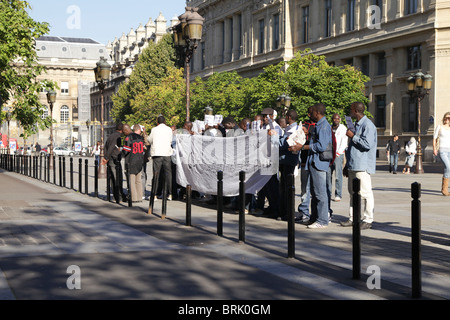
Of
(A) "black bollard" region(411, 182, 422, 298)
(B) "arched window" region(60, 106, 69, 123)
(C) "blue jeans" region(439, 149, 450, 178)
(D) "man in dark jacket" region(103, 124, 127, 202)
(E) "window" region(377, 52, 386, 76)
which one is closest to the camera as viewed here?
(A) "black bollard" region(411, 182, 422, 298)

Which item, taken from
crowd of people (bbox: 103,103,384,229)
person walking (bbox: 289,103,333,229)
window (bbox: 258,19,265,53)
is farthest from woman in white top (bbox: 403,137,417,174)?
window (bbox: 258,19,265,53)

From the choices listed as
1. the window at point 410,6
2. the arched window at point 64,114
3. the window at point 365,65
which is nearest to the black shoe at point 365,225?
the window at point 410,6

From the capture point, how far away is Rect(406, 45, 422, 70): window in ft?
137

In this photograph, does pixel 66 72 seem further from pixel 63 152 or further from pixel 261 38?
pixel 261 38

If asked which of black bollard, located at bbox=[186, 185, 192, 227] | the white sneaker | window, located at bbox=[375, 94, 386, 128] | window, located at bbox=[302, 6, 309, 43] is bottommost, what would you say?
the white sneaker

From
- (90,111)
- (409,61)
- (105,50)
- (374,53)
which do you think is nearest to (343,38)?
(374,53)

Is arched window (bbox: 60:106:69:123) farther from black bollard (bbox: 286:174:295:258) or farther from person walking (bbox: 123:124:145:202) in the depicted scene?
black bollard (bbox: 286:174:295:258)

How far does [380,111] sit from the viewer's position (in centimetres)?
4575

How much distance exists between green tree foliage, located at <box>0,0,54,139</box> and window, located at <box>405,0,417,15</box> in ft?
73.0

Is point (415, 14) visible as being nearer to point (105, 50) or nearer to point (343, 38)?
point (343, 38)

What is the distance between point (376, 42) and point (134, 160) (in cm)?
3267

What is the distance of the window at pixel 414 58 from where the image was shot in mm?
41616

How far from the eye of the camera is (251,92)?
4612cm
